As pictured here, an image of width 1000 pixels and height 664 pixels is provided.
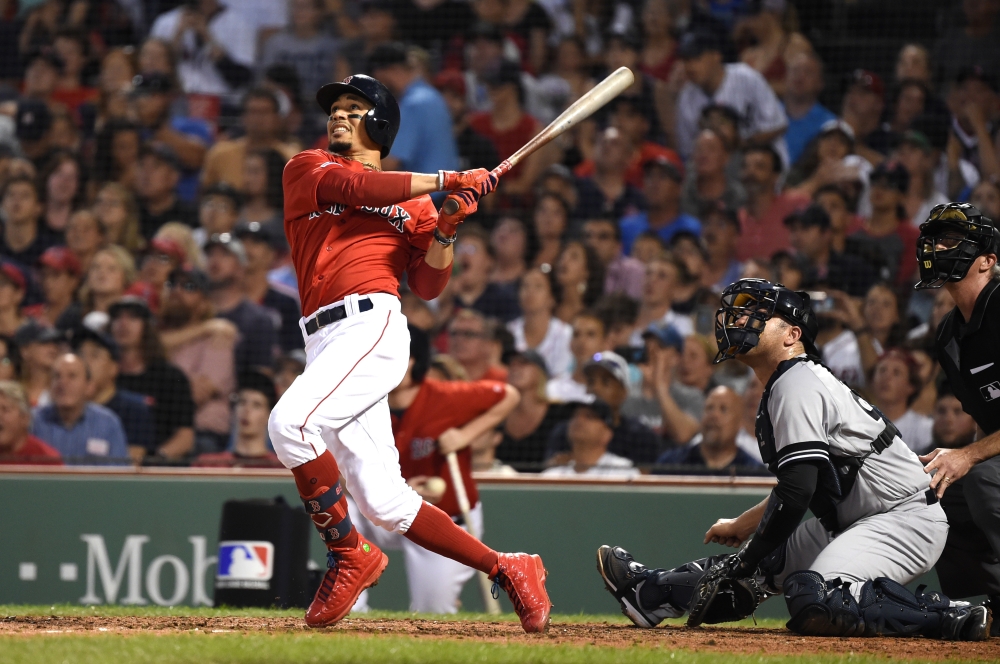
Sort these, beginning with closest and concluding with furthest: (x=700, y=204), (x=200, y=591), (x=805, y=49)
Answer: (x=200, y=591), (x=700, y=204), (x=805, y=49)

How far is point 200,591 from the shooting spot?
6895 mm

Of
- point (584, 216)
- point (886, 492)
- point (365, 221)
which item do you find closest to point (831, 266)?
point (584, 216)

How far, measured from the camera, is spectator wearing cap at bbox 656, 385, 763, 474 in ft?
23.2

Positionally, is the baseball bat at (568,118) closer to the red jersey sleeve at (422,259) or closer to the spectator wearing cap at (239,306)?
the red jersey sleeve at (422,259)

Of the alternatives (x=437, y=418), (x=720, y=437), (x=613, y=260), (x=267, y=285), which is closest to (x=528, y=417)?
(x=720, y=437)

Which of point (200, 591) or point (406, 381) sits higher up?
point (406, 381)

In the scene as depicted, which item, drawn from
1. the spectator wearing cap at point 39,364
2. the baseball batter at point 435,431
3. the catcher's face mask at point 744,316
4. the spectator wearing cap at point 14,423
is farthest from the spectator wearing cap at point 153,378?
the catcher's face mask at point 744,316

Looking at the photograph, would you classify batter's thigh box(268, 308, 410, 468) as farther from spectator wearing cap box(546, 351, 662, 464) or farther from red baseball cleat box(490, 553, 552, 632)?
spectator wearing cap box(546, 351, 662, 464)

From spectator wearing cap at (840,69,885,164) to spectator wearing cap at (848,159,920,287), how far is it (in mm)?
612

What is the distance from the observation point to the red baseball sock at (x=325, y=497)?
3971 mm

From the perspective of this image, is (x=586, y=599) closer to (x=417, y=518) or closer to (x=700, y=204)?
(x=417, y=518)

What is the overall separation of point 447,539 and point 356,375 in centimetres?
60

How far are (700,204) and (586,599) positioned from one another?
11.2 ft

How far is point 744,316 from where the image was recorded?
4.39 metres
